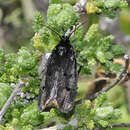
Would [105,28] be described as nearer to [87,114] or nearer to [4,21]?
Answer: [4,21]

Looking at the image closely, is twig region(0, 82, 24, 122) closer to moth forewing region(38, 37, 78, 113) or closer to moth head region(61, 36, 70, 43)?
moth forewing region(38, 37, 78, 113)

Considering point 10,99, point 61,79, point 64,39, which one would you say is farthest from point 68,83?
point 10,99

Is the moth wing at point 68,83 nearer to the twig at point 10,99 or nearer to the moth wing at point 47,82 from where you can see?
the moth wing at point 47,82

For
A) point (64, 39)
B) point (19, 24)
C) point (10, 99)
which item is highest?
point (19, 24)

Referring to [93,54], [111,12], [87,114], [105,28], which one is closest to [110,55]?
[93,54]

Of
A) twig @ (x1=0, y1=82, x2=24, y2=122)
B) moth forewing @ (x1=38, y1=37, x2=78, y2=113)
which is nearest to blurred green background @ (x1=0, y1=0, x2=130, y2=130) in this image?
moth forewing @ (x1=38, y1=37, x2=78, y2=113)

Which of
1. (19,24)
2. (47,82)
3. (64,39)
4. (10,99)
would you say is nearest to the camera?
(10,99)

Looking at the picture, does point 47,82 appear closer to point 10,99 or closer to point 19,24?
point 10,99

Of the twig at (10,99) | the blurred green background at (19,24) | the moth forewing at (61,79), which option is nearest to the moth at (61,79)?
the moth forewing at (61,79)
